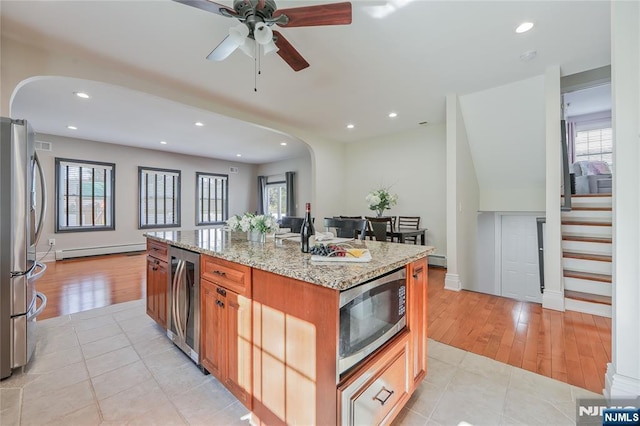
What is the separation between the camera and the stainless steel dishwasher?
6.07 feet

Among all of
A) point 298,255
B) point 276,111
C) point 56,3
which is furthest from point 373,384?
point 276,111

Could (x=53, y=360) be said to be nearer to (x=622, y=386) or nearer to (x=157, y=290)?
(x=157, y=290)

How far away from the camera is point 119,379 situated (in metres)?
1.83

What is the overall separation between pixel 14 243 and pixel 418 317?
270 cm

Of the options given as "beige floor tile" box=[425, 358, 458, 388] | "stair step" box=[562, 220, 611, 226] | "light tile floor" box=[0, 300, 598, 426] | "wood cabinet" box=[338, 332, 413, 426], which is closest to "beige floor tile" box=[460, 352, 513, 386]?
"light tile floor" box=[0, 300, 598, 426]

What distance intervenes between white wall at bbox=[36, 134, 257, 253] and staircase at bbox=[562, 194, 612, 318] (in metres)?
8.13

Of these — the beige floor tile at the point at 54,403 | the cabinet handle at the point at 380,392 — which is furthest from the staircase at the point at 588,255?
the beige floor tile at the point at 54,403

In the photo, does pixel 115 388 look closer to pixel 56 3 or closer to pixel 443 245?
pixel 56 3

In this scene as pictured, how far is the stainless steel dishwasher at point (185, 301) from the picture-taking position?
1.85 m

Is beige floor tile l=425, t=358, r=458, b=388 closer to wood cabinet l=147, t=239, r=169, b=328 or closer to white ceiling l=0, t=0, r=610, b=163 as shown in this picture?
wood cabinet l=147, t=239, r=169, b=328

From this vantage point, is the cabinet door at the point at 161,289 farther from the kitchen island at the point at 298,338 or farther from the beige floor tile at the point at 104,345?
the kitchen island at the point at 298,338

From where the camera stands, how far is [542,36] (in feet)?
7.91

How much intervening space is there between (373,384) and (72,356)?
2417 mm

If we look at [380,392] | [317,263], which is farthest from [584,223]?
[317,263]
